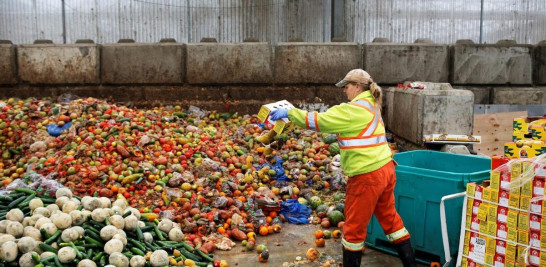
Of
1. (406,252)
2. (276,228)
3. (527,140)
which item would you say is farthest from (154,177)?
(527,140)

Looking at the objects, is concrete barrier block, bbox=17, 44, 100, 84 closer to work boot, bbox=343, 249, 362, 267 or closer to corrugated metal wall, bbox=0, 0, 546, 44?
corrugated metal wall, bbox=0, 0, 546, 44

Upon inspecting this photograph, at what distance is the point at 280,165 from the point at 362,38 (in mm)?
4138

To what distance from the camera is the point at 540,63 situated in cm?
1039

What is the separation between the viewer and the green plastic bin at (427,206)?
497 cm

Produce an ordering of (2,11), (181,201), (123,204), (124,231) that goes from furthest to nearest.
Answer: (2,11) → (181,201) → (123,204) → (124,231)

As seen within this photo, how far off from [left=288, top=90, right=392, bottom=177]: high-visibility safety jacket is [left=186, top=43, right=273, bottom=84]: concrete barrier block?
543 cm

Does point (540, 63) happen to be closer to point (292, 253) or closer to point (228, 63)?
point (228, 63)

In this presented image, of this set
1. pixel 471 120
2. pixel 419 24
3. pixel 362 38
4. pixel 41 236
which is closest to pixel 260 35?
pixel 362 38

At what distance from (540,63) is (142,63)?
813 cm

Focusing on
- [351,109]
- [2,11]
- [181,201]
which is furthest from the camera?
[2,11]

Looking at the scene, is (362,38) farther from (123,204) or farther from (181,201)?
(123,204)

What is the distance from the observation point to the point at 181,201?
654 cm

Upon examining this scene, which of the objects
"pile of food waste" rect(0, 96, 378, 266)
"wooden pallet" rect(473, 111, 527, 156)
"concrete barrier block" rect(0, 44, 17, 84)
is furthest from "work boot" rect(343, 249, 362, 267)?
"concrete barrier block" rect(0, 44, 17, 84)

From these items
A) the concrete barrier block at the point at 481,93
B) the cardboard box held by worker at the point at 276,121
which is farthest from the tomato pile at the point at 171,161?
the concrete barrier block at the point at 481,93
